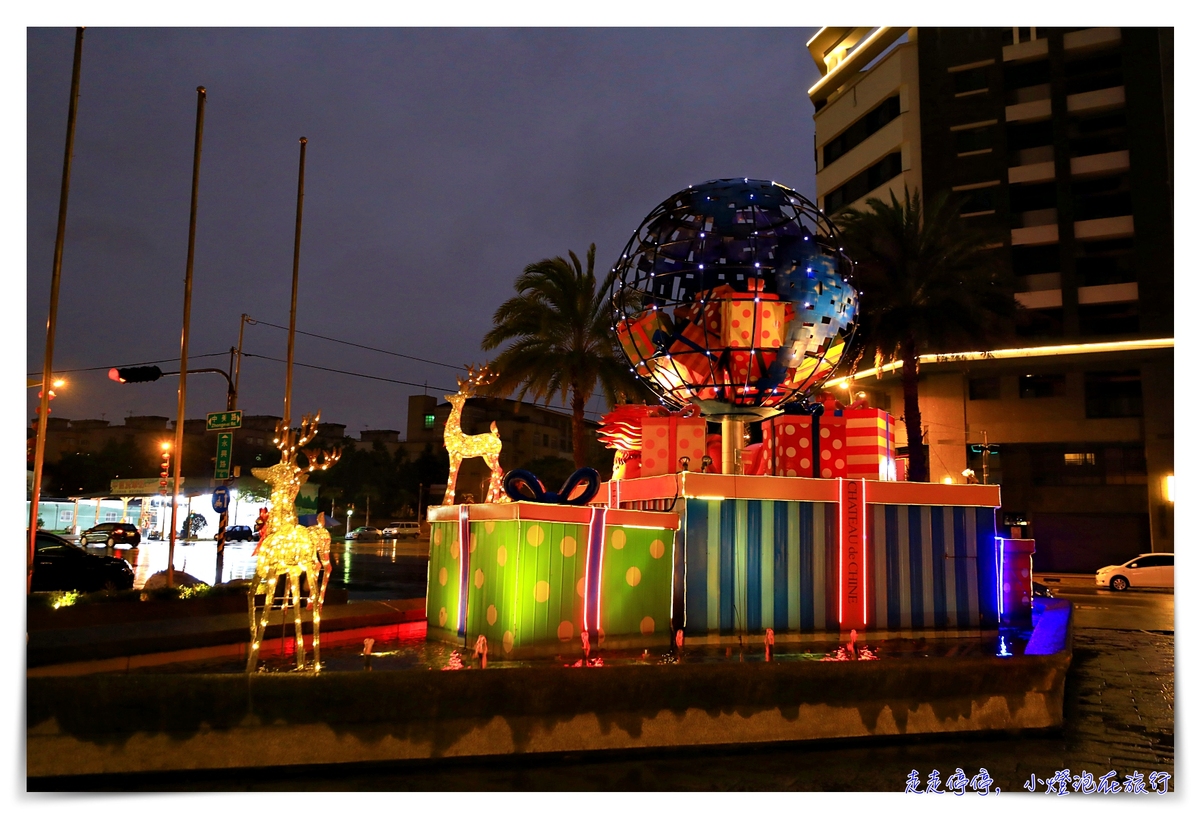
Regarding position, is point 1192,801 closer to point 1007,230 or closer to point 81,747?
point 81,747

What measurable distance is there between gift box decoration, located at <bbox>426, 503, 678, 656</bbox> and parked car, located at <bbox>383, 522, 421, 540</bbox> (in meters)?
54.6

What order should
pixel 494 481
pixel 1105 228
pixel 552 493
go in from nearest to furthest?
pixel 552 493 → pixel 494 481 → pixel 1105 228

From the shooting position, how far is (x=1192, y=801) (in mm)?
6945

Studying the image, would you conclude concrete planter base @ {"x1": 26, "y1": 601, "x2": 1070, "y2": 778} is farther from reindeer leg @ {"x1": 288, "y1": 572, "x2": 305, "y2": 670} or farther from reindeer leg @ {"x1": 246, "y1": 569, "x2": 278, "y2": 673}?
reindeer leg @ {"x1": 288, "y1": 572, "x2": 305, "y2": 670}

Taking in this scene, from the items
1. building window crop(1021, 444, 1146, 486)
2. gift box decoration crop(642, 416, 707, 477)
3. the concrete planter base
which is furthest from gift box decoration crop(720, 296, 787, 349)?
building window crop(1021, 444, 1146, 486)

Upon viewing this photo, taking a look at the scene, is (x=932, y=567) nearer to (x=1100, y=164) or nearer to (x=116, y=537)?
(x=1100, y=164)

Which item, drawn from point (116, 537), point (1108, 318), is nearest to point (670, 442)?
point (1108, 318)

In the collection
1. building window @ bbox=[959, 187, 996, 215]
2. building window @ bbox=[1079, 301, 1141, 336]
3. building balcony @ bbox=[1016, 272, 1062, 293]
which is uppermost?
building window @ bbox=[959, 187, 996, 215]

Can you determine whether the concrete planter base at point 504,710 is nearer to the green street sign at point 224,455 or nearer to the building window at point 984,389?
the green street sign at point 224,455

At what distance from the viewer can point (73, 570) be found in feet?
62.9

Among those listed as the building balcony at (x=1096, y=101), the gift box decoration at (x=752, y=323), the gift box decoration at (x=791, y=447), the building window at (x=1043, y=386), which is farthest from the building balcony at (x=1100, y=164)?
the gift box decoration at (x=752, y=323)

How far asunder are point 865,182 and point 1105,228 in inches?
501

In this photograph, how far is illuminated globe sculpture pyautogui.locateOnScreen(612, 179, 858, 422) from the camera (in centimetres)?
1199

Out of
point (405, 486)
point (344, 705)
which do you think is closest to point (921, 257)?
point (344, 705)
